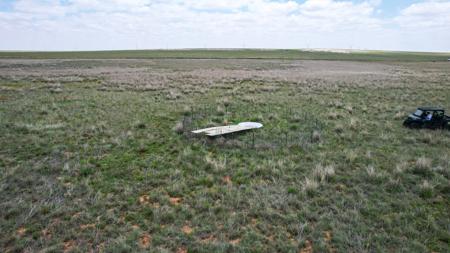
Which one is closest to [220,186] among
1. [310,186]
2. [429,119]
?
[310,186]

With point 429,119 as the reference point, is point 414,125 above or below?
below

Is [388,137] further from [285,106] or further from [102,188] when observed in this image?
[102,188]

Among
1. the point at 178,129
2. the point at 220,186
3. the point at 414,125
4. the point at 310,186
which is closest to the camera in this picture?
the point at 310,186

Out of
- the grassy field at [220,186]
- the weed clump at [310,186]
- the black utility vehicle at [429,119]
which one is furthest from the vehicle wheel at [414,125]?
the weed clump at [310,186]

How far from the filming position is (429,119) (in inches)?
464

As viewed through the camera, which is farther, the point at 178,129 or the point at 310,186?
the point at 178,129

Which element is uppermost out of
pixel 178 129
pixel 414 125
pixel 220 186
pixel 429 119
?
pixel 429 119

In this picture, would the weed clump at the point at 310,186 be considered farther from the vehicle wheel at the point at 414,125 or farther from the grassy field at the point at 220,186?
the vehicle wheel at the point at 414,125

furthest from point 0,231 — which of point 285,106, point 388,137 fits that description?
point 285,106

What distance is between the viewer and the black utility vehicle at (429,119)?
11.7m

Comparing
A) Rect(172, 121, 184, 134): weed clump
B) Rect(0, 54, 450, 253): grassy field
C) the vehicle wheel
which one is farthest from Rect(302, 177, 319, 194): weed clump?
the vehicle wheel

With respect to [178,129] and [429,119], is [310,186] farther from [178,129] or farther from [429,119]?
[429,119]

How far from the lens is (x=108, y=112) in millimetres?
14812

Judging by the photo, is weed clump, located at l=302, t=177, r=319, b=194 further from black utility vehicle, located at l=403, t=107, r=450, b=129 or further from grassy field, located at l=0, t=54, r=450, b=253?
black utility vehicle, located at l=403, t=107, r=450, b=129
